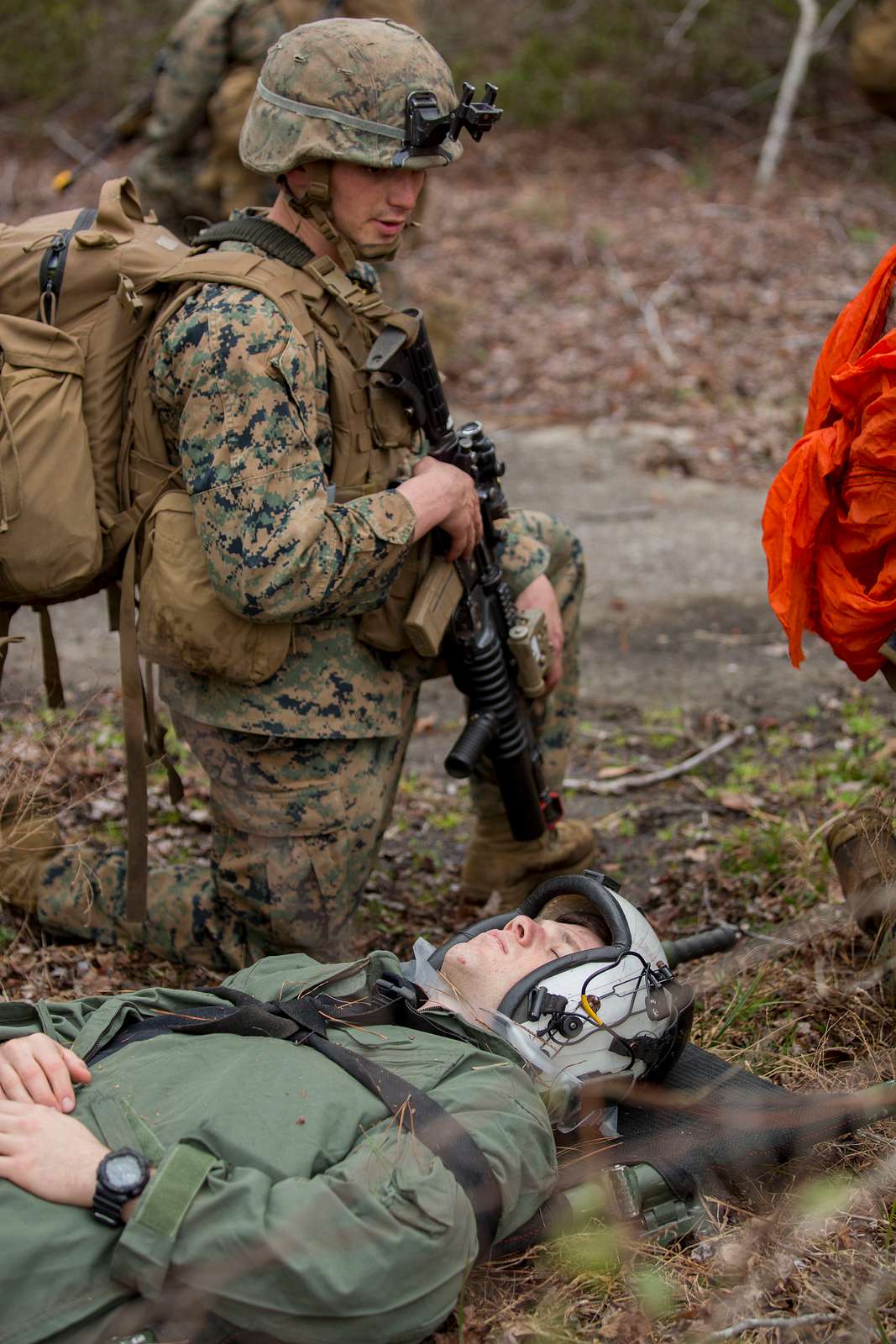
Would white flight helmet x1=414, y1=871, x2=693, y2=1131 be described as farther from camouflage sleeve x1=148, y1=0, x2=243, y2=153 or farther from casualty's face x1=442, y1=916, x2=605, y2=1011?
camouflage sleeve x1=148, y1=0, x2=243, y2=153

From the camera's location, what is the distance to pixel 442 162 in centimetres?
352

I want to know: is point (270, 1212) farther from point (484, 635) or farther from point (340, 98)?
point (340, 98)

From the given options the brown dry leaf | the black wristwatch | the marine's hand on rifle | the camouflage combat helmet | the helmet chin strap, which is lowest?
the brown dry leaf

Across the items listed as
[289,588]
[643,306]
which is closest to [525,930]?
[289,588]

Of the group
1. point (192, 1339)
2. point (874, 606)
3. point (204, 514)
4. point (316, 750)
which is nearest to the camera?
point (192, 1339)

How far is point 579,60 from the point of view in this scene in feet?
47.6

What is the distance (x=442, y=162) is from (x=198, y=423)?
962mm

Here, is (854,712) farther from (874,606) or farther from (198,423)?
(198,423)

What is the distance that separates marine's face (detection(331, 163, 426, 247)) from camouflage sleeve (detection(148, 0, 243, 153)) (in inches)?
202

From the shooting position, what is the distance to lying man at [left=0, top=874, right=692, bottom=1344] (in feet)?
7.45

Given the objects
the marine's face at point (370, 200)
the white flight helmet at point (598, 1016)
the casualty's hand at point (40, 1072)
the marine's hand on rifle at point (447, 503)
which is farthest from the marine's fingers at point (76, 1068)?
the marine's face at point (370, 200)

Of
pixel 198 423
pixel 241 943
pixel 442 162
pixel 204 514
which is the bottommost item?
pixel 241 943

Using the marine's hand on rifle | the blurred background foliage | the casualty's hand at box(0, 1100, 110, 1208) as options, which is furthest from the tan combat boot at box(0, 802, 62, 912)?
the blurred background foliage

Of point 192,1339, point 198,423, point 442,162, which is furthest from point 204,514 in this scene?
point 192,1339
